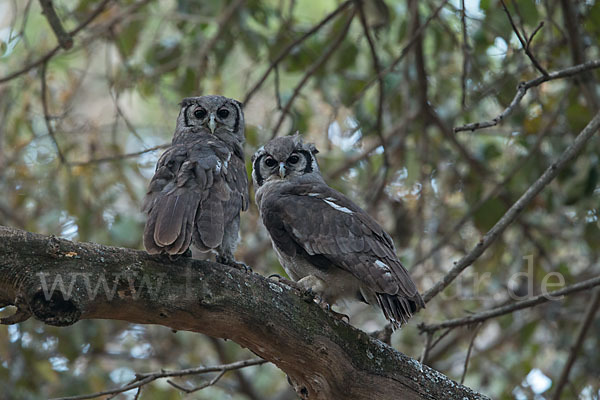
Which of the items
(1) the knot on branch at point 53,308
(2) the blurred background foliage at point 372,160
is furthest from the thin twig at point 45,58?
(1) the knot on branch at point 53,308

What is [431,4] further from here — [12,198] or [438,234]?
[12,198]

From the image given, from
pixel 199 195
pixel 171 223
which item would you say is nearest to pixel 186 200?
pixel 199 195

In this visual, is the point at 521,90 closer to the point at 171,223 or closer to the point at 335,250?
the point at 335,250

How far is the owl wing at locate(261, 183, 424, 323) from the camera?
3.52 meters

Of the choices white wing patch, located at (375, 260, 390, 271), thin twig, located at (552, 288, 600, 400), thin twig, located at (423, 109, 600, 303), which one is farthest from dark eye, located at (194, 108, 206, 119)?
thin twig, located at (552, 288, 600, 400)

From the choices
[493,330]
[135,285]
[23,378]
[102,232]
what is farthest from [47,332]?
[493,330]

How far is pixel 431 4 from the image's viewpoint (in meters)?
5.67

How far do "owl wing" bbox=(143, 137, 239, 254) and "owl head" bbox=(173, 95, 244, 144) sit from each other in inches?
22.5

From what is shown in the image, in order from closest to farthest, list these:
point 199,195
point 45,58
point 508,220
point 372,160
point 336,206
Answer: point 199,195 < point 508,220 < point 336,206 < point 45,58 < point 372,160

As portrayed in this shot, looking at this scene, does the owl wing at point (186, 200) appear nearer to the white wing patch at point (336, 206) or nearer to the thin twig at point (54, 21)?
the white wing patch at point (336, 206)

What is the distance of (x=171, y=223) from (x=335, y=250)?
1.04m

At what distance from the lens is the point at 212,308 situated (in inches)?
109

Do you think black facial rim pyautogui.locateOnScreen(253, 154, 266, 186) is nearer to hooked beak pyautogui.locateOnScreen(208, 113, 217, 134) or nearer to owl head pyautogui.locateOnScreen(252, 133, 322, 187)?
owl head pyautogui.locateOnScreen(252, 133, 322, 187)

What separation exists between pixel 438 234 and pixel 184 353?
265cm
